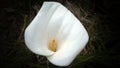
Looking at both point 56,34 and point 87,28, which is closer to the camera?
point 56,34

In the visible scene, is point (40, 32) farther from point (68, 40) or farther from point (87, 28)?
point (87, 28)

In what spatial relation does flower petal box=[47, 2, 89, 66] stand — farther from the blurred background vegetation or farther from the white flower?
the blurred background vegetation

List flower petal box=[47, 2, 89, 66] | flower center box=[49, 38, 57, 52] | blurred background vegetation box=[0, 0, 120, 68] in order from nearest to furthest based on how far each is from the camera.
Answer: flower petal box=[47, 2, 89, 66]
flower center box=[49, 38, 57, 52]
blurred background vegetation box=[0, 0, 120, 68]

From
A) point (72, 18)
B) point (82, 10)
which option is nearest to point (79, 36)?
point (72, 18)

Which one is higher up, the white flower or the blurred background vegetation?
the white flower

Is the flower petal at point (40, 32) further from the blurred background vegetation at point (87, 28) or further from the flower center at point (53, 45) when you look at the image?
the blurred background vegetation at point (87, 28)

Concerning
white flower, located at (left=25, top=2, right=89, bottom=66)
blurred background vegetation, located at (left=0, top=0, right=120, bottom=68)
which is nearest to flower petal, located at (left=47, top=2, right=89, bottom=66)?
white flower, located at (left=25, top=2, right=89, bottom=66)

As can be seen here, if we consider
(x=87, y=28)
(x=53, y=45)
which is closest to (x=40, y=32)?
(x=53, y=45)
